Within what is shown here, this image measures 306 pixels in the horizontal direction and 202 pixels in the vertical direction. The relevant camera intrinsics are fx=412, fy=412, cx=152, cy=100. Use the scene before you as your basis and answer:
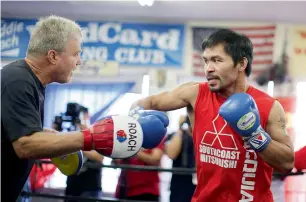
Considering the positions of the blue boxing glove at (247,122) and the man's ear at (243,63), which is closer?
the blue boxing glove at (247,122)

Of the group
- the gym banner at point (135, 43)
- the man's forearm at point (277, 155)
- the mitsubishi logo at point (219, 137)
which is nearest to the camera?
the man's forearm at point (277, 155)

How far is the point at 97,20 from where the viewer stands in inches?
205

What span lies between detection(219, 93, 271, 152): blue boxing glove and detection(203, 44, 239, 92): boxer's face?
0.61 ft

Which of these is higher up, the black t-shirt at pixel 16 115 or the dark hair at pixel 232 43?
the dark hair at pixel 232 43

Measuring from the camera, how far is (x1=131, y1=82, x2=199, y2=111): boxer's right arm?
1862 mm

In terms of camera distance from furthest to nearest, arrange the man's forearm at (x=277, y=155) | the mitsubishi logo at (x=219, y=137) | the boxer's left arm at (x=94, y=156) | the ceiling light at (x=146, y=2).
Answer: the ceiling light at (x=146, y=2) < the boxer's left arm at (x=94, y=156) < the mitsubishi logo at (x=219, y=137) < the man's forearm at (x=277, y=155)

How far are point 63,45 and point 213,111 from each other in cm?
68

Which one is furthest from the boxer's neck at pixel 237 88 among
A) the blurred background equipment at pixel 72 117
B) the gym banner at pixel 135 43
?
the gym banner at pixel 135 43

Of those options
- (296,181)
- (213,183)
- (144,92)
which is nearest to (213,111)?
(213,183)

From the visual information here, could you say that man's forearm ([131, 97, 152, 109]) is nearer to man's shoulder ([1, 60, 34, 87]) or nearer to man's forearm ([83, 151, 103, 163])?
man's shoulder ([1, 60, 34, 87])

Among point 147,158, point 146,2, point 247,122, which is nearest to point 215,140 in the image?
point 247,122

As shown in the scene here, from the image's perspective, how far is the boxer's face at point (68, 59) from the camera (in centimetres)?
146

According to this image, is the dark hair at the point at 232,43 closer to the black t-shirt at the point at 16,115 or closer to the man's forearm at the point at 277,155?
the man's forearm at the point at 277,155

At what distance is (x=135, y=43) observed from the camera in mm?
5113
